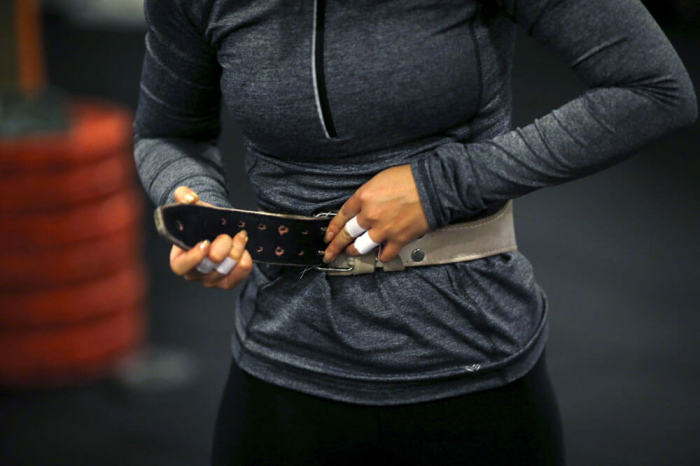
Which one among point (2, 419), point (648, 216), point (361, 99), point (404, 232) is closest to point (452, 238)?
point (404, 232)

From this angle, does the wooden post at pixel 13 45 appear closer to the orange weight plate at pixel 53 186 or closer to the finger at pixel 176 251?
the orange weight plate at pixel 53 186

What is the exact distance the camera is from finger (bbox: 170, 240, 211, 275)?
779mm

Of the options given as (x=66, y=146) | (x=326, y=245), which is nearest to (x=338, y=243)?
(x=326, y=245)

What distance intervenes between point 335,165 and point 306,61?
0.11 metres

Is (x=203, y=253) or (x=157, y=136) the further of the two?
Result: (x=157, y=136)

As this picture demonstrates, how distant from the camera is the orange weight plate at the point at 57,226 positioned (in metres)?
2.16

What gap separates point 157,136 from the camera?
1.02 m

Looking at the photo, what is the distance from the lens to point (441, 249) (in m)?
0.85

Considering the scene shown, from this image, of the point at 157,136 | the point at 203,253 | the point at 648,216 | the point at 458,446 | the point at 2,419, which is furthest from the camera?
the point at 648,216

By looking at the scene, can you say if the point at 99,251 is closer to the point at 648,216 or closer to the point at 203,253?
the point at 203,253

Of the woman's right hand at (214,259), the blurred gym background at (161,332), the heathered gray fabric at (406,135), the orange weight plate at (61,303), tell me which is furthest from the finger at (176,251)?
the orange weight plate at (61,303)

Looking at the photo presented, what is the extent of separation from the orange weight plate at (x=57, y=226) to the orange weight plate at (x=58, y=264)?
0.02 metres

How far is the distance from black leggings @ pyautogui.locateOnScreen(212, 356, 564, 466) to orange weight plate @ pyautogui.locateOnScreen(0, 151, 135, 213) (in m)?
1.37

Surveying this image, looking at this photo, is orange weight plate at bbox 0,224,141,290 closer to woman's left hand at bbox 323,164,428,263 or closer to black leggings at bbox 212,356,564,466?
black leggings at bbox 212,356,564,466
